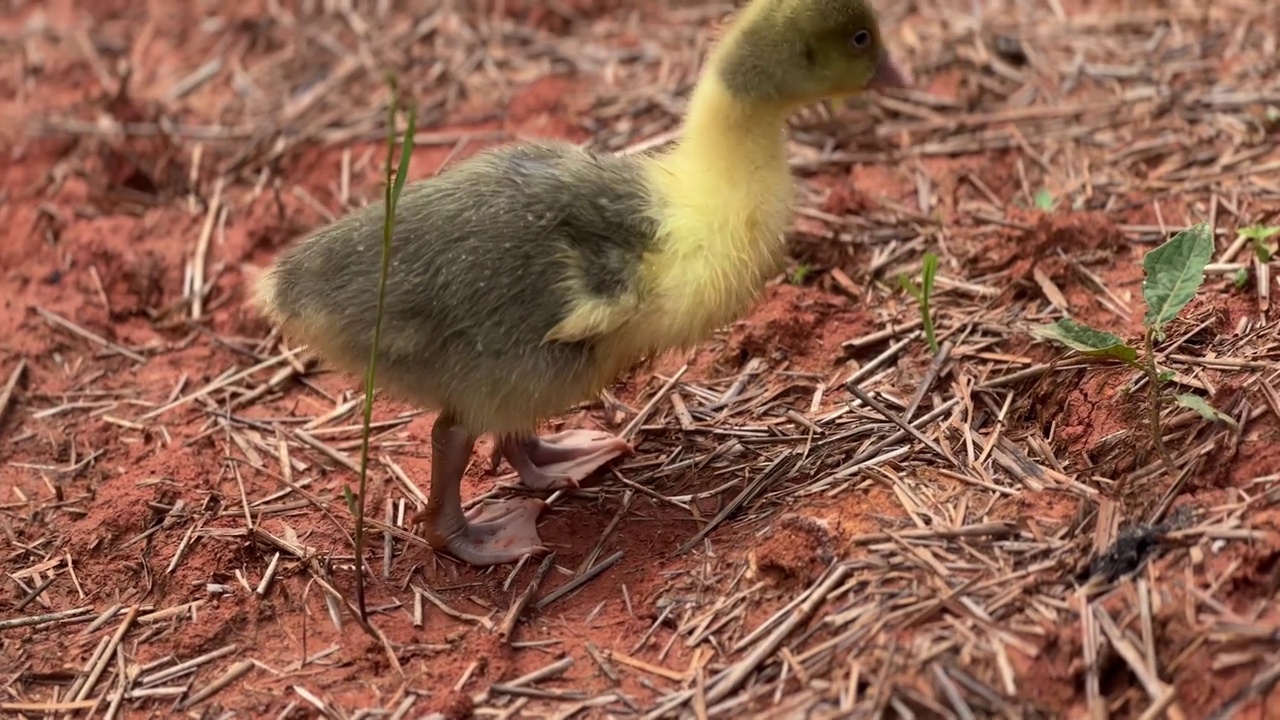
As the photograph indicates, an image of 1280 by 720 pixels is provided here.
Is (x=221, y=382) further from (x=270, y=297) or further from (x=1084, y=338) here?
(x=1084, y=338)

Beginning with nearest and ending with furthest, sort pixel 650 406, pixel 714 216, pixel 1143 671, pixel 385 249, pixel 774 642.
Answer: pixel 1143 671, pixel 385 249, pixel 774 642, pixel 714 216, pixel 650 406

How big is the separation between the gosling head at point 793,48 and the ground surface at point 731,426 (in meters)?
0.89

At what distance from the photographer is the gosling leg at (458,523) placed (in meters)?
3.05

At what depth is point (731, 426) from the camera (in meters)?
3.45

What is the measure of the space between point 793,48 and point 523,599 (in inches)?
59.2

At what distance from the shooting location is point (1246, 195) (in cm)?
383

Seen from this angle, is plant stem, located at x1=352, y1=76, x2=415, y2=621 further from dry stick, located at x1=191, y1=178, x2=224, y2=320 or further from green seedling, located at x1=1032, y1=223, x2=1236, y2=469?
dry stick, located at x1=191, y1=178, x2=224, y2=320

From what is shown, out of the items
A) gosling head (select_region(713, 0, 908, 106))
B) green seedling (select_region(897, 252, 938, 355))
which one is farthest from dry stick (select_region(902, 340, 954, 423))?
gosling head (select_region(713, 0, 908, 106))

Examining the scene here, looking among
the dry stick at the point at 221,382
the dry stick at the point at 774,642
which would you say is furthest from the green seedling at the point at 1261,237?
the dry stick at the point at 221,382

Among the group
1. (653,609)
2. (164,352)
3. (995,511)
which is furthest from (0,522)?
(995,511)

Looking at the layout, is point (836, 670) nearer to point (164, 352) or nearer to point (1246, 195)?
point (1246, 195)

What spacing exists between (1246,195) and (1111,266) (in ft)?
1.77

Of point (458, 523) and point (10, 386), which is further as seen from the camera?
point (10, 386)

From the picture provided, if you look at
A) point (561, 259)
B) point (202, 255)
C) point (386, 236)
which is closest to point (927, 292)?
point (561, 259)
